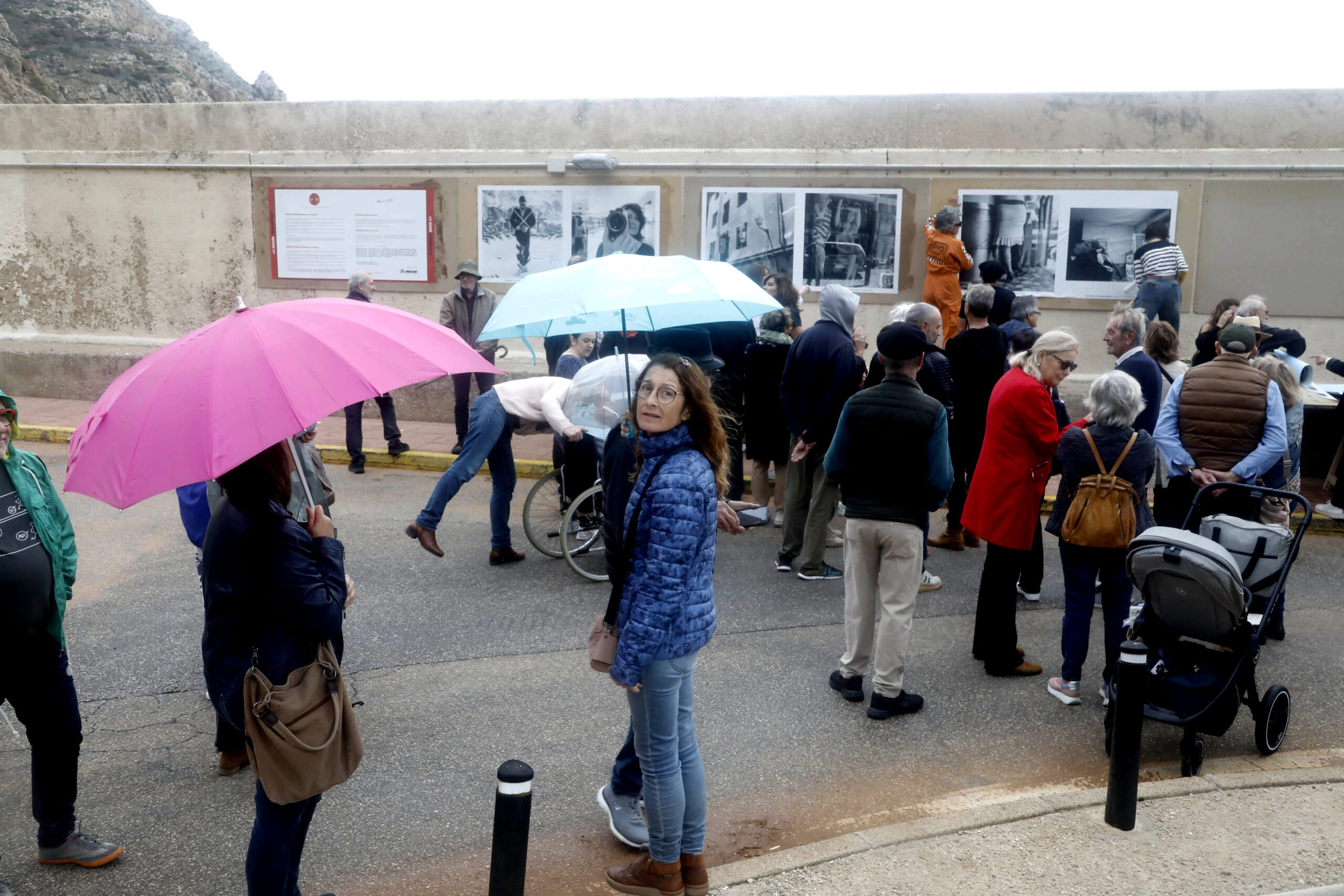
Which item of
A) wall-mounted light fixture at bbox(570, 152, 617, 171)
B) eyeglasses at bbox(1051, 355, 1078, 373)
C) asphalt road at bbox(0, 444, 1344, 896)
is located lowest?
asphalt road at bbox(0, 444, 1344, 896)

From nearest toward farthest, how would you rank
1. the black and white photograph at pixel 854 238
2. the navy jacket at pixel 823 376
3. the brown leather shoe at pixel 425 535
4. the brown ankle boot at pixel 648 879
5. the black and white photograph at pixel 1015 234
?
the brown ankle boot at pixel 648 879
the brown leather shoe at pixel 425 535
the navy jacket at pixel 823 376
the black and white photograph at pixel 1015 234
the black and white photograph at pixel 854 238

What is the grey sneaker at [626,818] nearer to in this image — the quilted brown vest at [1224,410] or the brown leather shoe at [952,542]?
the quilted brown vest at [1224,410]

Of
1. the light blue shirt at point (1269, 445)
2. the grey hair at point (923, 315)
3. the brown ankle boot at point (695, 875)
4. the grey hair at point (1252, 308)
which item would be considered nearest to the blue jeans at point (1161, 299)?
the grey hair at point (1252, 308)

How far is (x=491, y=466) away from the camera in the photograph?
25.1 feet

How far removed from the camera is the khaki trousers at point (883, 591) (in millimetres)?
5230

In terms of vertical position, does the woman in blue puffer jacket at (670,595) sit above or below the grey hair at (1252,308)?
below

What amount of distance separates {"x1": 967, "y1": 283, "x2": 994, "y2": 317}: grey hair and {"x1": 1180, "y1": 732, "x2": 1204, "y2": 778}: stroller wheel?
382 cm

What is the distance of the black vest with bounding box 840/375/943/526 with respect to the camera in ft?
16.7

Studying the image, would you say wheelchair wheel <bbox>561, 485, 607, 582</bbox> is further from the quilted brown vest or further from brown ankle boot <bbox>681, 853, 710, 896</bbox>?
the quilted brown vest

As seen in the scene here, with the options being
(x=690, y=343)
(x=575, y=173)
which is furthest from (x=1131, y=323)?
(x=575, y=173)

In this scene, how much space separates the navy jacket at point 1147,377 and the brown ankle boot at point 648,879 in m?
4.83

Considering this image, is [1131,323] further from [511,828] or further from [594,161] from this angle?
[594,161]

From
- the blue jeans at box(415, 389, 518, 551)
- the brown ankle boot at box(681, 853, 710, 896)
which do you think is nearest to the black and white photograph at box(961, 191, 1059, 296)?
the blue jeans at box(415, 389, 518, 551)

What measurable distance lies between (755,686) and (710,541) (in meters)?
2.34
